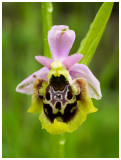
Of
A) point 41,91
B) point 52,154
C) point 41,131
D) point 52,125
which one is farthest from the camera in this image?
point 41,131

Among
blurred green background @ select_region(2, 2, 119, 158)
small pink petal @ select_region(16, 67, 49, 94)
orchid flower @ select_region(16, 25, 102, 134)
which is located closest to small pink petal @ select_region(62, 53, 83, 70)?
orchid flower @ select_region(16, 25, 102, 134)

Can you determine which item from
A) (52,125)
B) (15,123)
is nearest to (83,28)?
(15,123)

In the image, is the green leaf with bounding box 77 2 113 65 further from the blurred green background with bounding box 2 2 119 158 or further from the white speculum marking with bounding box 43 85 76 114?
the blurred green background with bounding box 2 2 119 158

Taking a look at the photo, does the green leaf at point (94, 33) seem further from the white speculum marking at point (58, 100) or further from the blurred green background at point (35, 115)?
the blurred green background at point (35, 115)

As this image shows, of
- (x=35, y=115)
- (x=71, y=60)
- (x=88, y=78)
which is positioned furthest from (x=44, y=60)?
(x=35, y=115)

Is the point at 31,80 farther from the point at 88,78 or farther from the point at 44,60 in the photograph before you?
the point at 88,78

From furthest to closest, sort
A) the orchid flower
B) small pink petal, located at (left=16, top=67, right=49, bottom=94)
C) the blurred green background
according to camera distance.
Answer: the blurred green background, small pink petal, located at (left=16, top=67, right=49, bottom=94), the orchid flower

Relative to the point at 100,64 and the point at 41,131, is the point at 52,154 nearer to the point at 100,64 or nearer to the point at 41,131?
the point at 41,131
